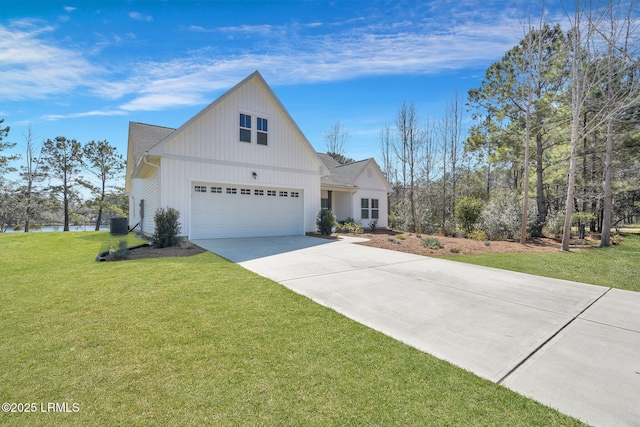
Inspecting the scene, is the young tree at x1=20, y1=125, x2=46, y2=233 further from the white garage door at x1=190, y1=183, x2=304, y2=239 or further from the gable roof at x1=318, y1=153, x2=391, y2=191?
the gable roof at x1=318, y1=153, x2=391, y2=191

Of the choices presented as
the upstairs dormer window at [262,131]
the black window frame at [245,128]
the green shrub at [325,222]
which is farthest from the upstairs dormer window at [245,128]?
the green shrub at [325,222]

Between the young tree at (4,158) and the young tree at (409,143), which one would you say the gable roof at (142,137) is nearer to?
the young tree at (409,143)

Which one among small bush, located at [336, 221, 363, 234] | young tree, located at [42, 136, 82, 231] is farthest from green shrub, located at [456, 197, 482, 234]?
young tree, located at [42, 136, 82, 231]

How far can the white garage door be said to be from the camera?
11297mm

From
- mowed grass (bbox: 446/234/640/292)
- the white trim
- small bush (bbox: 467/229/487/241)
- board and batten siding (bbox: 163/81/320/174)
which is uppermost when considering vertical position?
board and batten siding (bbox: 163/81/320/174)

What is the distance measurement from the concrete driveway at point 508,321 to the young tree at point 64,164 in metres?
28.3

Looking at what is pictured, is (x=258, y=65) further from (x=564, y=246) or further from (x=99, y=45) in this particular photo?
(x=564, y=246)

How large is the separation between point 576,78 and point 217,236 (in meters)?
14.1

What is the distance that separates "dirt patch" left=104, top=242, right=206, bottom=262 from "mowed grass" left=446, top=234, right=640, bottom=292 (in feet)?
24.8

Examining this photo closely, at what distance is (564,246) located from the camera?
10008 mm

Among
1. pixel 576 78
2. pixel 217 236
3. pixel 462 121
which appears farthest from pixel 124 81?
pixel 462 121

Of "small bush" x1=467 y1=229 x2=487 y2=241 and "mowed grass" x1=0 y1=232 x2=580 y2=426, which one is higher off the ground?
"small bush" x1=467 y1=229 x2=487 y2=241

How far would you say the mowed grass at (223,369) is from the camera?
1.97 m

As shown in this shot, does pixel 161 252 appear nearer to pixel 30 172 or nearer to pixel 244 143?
pixel 244 143
